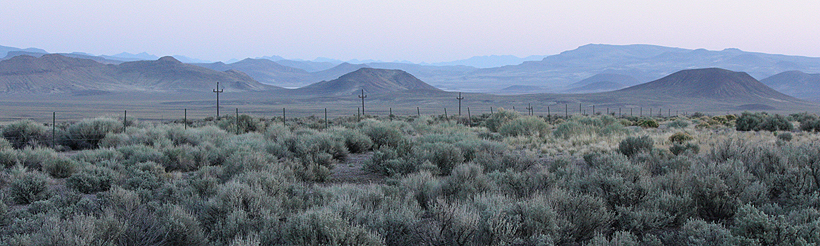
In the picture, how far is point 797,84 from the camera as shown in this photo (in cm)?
16462

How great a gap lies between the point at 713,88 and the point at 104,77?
155 meters

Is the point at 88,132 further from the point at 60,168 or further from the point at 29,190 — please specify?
the point at 29,190

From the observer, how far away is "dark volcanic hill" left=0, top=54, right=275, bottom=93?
126250 millimetres

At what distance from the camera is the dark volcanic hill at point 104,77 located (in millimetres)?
126250

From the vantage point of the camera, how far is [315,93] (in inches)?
5295

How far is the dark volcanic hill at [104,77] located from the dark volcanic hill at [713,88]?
106602 millimetres

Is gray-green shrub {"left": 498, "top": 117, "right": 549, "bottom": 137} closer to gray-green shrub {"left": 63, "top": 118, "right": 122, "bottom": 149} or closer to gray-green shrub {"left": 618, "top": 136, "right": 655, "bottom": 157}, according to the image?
gray-green shrub {"left": 618, "top": 136, "right": 655, "bottom": 157}

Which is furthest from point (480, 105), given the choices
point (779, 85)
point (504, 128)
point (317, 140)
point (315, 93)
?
point (779, 85)

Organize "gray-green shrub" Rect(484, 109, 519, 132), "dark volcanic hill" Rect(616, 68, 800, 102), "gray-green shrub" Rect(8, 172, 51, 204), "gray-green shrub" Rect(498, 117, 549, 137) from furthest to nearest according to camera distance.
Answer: "dark volcanic hill" Rect(616, 68, 800, 102), "gray-green shrub" Rect(484, 109, 519, 132), "gray-green shrub" Rect(498, 117, 549, 137), "gray-green shrub" Rect(8, 172, 51, 204)

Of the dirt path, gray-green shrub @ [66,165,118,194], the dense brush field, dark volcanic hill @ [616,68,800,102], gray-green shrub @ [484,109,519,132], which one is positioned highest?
dark volcanic hill @ [616,68,800,102]

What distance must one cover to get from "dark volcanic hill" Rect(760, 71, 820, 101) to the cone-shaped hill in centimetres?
10497

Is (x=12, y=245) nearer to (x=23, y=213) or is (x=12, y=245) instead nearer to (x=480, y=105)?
(x=23, y=213)

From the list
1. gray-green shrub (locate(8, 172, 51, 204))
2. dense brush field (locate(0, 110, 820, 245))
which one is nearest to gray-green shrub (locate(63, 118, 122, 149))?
dense brush field (locate(0, 110, 820, 245))

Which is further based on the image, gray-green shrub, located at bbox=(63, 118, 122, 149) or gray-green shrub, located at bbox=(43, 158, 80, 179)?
gray-green shrub, located at bbox=(63, 118, 122, 149)
